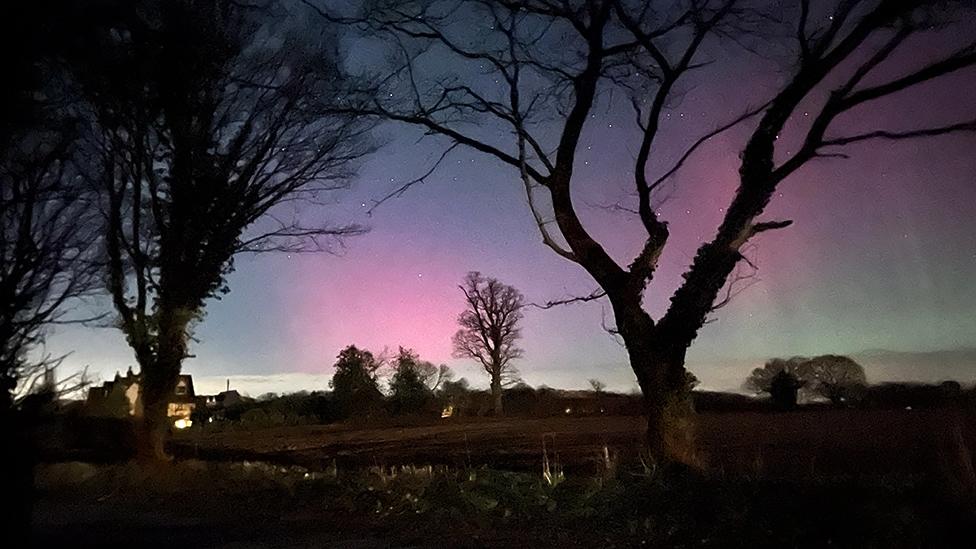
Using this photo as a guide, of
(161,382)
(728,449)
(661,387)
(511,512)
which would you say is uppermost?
(161,382)

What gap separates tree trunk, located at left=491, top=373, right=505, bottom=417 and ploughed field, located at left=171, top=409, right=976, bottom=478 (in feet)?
86.9

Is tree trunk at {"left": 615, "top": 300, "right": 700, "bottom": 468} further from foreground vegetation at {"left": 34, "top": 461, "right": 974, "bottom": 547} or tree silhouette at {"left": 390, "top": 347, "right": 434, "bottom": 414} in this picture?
tree silhouette at {"left": 390, "top": 347, "right": 434, "bottom": 414}

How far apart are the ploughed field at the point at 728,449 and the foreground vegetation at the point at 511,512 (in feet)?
3.56

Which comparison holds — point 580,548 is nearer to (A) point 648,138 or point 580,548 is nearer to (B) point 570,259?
(B) point 570,259

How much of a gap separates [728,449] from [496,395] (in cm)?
4634

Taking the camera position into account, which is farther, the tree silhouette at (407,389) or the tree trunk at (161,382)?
the tree silhouette at (407,389)

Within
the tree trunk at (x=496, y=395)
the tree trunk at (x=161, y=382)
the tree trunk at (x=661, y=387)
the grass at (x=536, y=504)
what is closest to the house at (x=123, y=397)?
the tree trunk at (x=161, y=382)

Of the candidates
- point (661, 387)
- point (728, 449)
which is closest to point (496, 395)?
point (728, 449)

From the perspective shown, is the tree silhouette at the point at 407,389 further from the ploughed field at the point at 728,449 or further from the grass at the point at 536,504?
the grass at the point at 536,504

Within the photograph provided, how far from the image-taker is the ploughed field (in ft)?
51.1

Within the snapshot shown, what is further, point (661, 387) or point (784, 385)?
point (784, 385)

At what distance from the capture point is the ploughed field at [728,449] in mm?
15562

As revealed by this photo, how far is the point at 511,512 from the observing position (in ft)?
37.2

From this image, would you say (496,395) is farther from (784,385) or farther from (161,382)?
(161,382)
